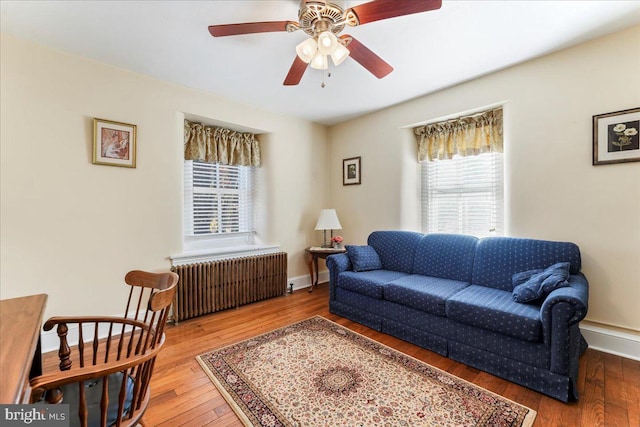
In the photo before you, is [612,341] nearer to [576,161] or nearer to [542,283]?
[542,283]

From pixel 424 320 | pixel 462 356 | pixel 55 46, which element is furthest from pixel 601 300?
pixel 55 46

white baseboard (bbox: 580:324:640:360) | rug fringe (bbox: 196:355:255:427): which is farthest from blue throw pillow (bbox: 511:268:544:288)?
rug fringe (bbox: 196:355:255:427)

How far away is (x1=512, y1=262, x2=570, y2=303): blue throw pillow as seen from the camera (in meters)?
1.92

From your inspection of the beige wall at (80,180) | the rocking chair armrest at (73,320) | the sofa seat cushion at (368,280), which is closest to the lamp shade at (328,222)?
the sofa seat cushion at (368,280)

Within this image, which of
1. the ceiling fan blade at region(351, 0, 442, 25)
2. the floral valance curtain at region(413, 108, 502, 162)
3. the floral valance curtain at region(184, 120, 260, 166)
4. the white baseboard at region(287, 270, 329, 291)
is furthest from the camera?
the white baseboard at region(287, 270, 329, 291)

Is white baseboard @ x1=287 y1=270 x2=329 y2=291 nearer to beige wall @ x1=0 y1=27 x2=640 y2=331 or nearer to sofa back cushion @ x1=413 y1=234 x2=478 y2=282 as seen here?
beige wall @ x1=0 y1=27 x2=640 y2=331

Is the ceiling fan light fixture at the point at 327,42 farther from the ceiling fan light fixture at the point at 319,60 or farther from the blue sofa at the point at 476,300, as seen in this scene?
the blue sofa at the point at 476,300

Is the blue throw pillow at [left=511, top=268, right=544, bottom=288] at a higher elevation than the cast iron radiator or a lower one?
higher

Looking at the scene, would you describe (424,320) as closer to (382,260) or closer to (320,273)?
(382,260)

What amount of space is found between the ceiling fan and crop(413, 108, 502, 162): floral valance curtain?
179cm

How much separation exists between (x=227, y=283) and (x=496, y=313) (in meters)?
2.68

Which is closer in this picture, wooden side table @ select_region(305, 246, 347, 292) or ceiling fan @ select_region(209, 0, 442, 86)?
ceiling fan @ select_region(209, 0, 442, 86)

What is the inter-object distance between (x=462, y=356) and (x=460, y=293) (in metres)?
0.48

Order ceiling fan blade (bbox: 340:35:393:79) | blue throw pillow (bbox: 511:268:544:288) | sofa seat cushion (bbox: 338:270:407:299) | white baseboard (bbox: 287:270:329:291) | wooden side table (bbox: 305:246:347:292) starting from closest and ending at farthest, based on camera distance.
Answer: ceiling fan blade (bbox: 340:35:393:79)
blue throw pillow (bbox: 511:268:544:288)
sofa seat cushion (bbox: 338:270:407:299)
wooden side table (bbox: 305:246:347:292)
white baseboard (bbox: 287:270:329:291)
